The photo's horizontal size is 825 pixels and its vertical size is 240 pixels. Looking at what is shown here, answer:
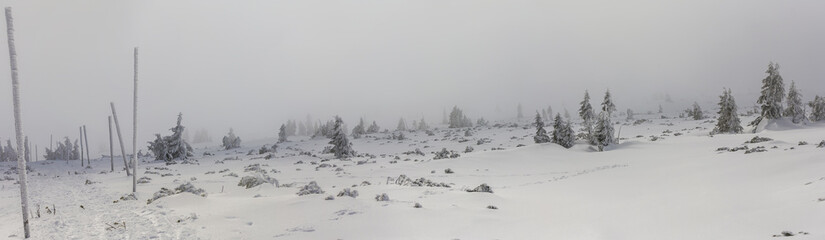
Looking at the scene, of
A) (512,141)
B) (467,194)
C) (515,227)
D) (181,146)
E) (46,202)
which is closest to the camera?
(515,227)

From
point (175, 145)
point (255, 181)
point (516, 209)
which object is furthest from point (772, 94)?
point (175, 145)

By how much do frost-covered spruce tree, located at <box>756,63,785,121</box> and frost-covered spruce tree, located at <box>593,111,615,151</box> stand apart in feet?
57.2

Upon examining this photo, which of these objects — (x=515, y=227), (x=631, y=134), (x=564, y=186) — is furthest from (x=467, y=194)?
(x=631, y=134)

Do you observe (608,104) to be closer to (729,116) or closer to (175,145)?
(729,116)

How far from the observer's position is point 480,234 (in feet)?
34.7

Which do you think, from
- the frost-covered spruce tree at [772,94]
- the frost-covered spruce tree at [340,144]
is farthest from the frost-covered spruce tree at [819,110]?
the frost-covered spruce tree at [340,144]

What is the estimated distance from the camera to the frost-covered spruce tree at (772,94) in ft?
142

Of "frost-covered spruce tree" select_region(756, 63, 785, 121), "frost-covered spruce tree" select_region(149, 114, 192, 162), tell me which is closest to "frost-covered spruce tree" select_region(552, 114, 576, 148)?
"frost-covered spruce tree" select_region(756, 63, 785, 121)

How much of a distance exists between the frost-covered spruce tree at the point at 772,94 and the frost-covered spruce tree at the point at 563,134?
2038 cm

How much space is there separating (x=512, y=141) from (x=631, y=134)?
1765cm

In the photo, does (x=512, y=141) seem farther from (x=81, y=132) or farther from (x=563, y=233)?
(x=81, y=132)

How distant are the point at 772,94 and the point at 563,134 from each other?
22562mm

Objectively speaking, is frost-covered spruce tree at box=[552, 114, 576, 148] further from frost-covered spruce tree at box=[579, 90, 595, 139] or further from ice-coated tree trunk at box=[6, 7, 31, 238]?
ice-coated tree trunk at box=[6, 7, 31, 238]

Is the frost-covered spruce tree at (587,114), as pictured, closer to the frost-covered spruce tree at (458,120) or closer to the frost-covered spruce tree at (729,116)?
the frost-covered spruce tree at (729,116)
